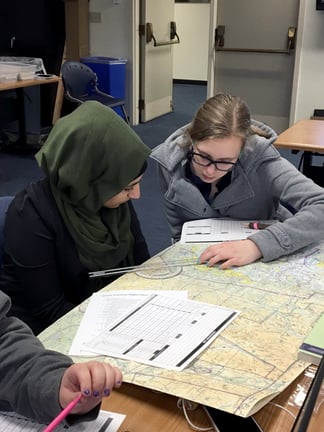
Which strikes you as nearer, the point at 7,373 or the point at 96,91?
the point at 7,373

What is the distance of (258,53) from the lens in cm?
568

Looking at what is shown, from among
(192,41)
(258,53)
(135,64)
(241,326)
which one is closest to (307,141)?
(241,326)

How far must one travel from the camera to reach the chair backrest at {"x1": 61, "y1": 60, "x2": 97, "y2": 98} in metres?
4.96

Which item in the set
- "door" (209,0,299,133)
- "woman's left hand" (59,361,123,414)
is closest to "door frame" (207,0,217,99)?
"door" (209,0,299,133)

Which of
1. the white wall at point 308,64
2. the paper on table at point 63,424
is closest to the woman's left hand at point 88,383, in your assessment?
the paper on table at point 63,424

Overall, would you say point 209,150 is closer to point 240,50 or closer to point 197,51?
point 240,50

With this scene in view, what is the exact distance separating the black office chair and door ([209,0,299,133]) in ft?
4.35

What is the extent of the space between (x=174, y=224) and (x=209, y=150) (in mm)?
344

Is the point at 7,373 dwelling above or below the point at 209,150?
below

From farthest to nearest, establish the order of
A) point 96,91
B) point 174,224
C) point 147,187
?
point 96,91, point 147,187, point 174,224

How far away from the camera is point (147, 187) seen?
429 cm

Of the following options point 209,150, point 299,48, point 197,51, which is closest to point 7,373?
point 209,150

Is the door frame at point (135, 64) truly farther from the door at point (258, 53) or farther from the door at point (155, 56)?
the door at point (258, 53)

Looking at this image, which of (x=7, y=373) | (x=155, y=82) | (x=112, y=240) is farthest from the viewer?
(x=155, y=82)
